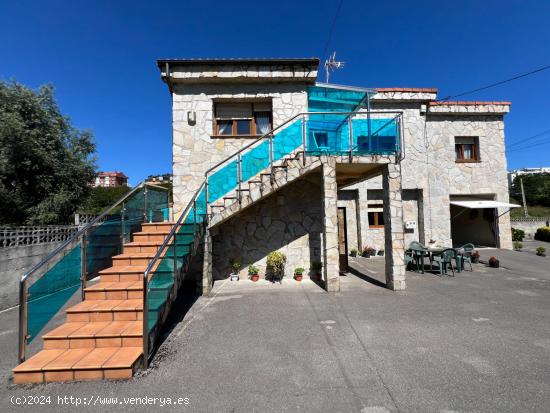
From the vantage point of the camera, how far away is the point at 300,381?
9.02ft

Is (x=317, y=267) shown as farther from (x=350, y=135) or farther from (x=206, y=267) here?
(x=350, y=135)

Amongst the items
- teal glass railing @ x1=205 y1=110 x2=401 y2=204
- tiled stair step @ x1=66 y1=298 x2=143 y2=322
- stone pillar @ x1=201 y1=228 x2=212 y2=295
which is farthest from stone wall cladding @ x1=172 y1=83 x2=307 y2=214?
tiled stair step @ x1=66 y1=298 x2=143 y2=322

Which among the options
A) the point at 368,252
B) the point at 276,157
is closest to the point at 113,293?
→ the point at 276,157

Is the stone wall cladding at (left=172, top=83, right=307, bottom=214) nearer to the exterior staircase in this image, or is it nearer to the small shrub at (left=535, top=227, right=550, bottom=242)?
the exterior staircase

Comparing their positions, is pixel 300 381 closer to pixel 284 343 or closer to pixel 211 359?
pixel 284 343

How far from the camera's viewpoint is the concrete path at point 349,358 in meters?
2.45

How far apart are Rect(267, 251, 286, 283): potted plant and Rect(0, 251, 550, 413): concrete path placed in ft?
4.60

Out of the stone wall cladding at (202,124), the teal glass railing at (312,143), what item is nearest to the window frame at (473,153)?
the teal glass railing at (312,143)

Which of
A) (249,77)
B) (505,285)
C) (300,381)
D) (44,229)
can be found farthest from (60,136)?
(505,285)

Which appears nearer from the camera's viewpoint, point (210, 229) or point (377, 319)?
point (377, 319)

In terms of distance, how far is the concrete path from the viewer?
2453 mm

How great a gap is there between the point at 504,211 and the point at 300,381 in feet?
47.4

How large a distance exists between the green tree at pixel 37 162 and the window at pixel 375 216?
13673 mm

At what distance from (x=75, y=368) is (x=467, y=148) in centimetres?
1615
